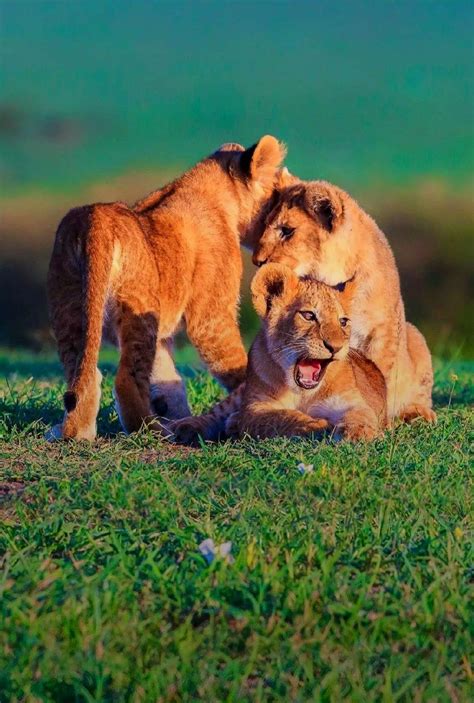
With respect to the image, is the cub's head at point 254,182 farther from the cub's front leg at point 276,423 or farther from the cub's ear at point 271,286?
the cub's front leg at point 276,423

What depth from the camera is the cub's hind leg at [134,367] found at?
16.7ft

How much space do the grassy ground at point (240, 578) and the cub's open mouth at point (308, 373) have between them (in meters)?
0.71

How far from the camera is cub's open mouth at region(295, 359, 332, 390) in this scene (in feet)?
16.8

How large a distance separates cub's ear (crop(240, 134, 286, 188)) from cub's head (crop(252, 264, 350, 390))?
1.13 metres

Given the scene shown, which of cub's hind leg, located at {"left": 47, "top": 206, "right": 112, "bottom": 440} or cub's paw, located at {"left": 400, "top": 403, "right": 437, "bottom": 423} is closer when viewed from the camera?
cub's hind leg, located at {"left": 47, "top": 206, "right": 112, "bottom": 440}

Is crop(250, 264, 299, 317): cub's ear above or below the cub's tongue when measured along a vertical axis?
above

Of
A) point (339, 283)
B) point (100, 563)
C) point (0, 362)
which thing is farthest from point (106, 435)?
point (0, 362)

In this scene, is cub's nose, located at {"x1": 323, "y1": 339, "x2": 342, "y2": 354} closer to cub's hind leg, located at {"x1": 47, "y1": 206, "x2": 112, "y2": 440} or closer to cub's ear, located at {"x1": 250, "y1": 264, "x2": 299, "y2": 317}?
cub's ear, located at {"x1": 250, "y1": 264, "x2": 299, "y2": 317}

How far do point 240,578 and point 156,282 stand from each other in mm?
2546

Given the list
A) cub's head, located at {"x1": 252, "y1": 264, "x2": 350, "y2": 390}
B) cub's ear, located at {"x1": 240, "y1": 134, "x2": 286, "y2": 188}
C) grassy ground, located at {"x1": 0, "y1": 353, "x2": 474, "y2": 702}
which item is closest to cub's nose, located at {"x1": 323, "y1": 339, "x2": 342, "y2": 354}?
cub's head, located at {"x1": 252, "y1": 264, "x2": 350, "y2": 390}

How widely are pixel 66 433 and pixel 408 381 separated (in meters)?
2.03

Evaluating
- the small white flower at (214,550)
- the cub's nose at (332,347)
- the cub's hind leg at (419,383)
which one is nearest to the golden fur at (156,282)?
the cub's nose at (332,347)

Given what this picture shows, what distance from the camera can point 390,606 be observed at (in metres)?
2.87

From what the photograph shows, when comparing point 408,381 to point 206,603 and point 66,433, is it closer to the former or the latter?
point 66,433
